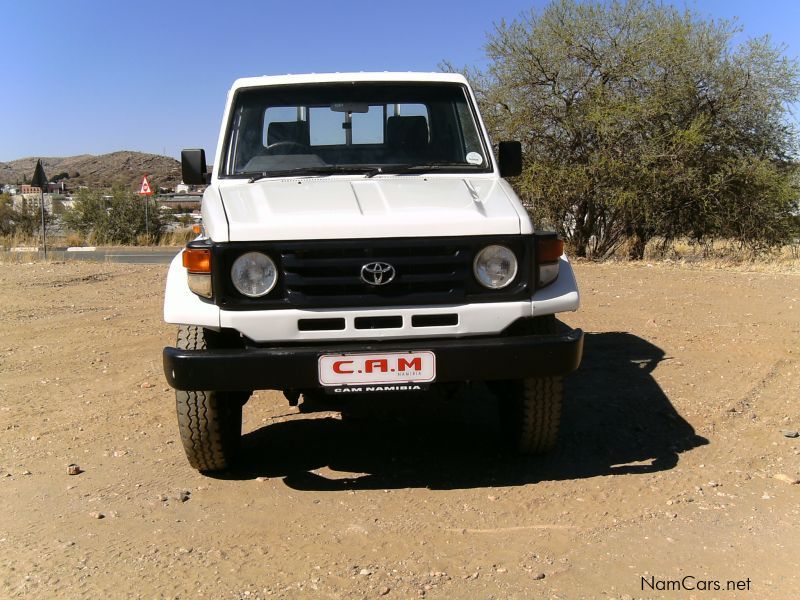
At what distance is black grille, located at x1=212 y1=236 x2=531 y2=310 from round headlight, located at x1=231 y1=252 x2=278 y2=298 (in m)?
0.03

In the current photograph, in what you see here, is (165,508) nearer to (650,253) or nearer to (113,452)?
(113,452)

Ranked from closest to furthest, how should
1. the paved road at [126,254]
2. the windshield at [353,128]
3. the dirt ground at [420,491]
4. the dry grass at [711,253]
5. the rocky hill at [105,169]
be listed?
1. the dirt ground at [420,491]
2. the windshield at [353,128]
3. the dry grass at [711,253]
4. the paved road at [126,254]
5. the rocky hill at [105,169]

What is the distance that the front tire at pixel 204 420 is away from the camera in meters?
3.50

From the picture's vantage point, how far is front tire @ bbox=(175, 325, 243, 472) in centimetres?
350

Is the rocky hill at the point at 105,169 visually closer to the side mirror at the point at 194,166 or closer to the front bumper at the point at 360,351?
the side mirror at the point at 194,166

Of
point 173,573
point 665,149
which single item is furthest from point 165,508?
point 665,149

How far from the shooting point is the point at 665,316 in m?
7.41

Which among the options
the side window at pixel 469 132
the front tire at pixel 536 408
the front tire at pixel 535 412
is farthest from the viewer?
the side window at pixel 469 132

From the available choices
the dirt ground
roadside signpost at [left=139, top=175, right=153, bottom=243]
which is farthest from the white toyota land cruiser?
roadside signpost at [left=139, top=175, right=153, bottom=243]

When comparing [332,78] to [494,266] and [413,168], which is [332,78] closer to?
[413,168]

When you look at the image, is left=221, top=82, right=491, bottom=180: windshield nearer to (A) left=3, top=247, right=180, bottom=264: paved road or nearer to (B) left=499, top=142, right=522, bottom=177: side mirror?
(B) left=499, top=142, right=522, bottom=177: side mirror

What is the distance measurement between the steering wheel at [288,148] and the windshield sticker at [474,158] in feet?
3.20

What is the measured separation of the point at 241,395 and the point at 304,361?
0.75 metres

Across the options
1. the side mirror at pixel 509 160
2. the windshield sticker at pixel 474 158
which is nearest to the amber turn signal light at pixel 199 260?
the windshield sticker at pixel 474 158
